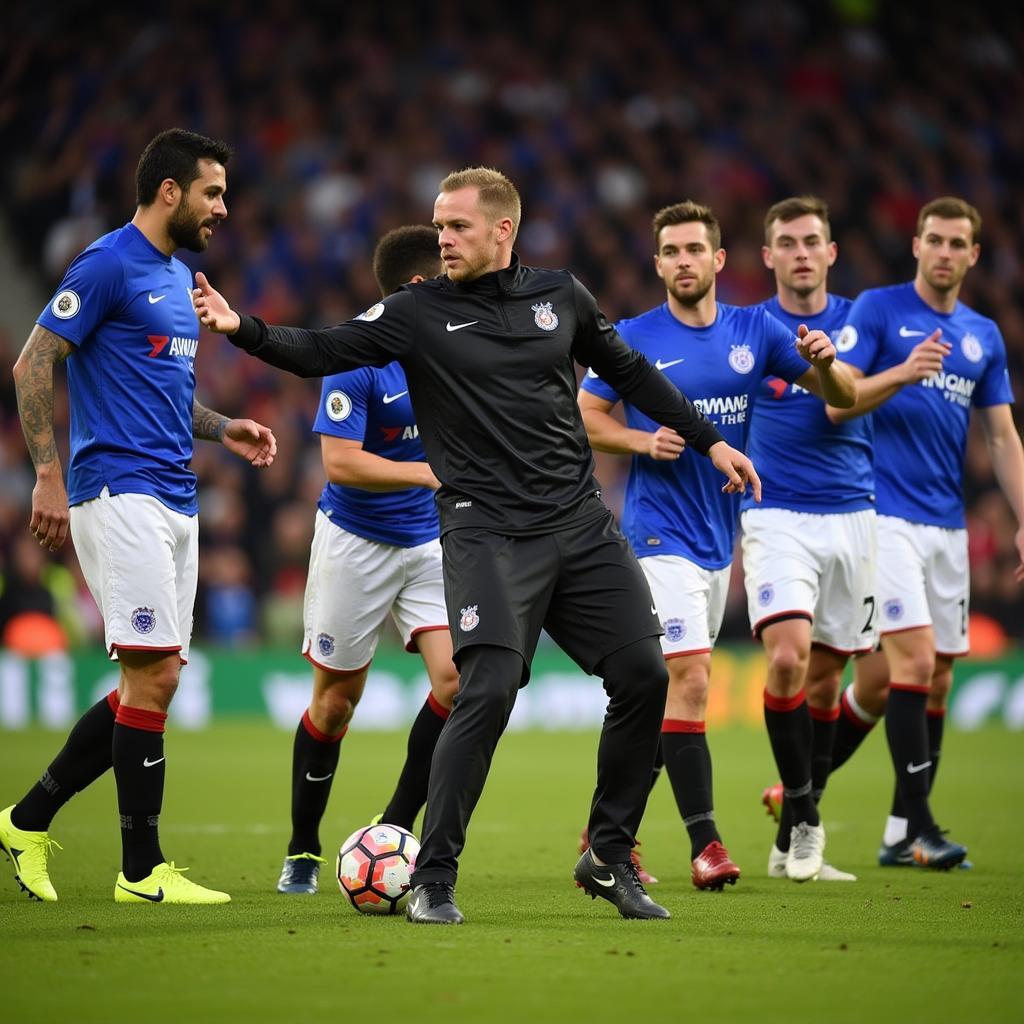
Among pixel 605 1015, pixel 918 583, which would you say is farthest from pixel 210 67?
pixel 605 1015

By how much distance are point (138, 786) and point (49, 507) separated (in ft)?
3.40

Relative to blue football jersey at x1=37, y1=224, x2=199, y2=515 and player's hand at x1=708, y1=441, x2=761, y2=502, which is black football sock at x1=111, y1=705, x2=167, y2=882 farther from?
player's hand at x1=708, y1=441, x2=761, y2=502

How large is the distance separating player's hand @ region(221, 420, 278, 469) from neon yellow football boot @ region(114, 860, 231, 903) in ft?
4.90

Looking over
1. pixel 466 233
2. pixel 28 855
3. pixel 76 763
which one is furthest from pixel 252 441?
pixel 28 855

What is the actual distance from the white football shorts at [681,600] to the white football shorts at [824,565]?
1.48 ft

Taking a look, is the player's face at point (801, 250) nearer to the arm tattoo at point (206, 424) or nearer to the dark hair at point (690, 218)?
the dark hair at point (690, 218)

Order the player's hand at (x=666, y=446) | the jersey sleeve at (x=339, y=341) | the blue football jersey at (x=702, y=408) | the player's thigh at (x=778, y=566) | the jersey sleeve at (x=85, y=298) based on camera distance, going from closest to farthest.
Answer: the jersey sleeve at (x=339, y=341), the jersey sleeve at (x=85, y=298), the player's hand at (x=666, y=446), the blue football jersey at (x=702, y=408), the player's thigh at (x=778, y=566)

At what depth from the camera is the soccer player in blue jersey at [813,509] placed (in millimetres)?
7504

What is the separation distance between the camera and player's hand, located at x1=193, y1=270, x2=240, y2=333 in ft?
16.4

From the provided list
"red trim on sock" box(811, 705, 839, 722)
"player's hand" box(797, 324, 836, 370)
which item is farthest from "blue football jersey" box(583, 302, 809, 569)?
"red trim on sock" box(811, 705, 839, 722)

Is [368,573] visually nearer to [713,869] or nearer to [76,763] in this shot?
[76,763]

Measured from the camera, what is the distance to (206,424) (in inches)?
249

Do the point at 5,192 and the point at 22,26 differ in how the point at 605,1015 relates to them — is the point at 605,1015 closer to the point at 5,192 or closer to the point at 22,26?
the point at 22,26

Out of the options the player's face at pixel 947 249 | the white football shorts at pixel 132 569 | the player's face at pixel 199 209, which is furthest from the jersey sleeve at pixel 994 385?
the white football shorts at pixel 132 569
